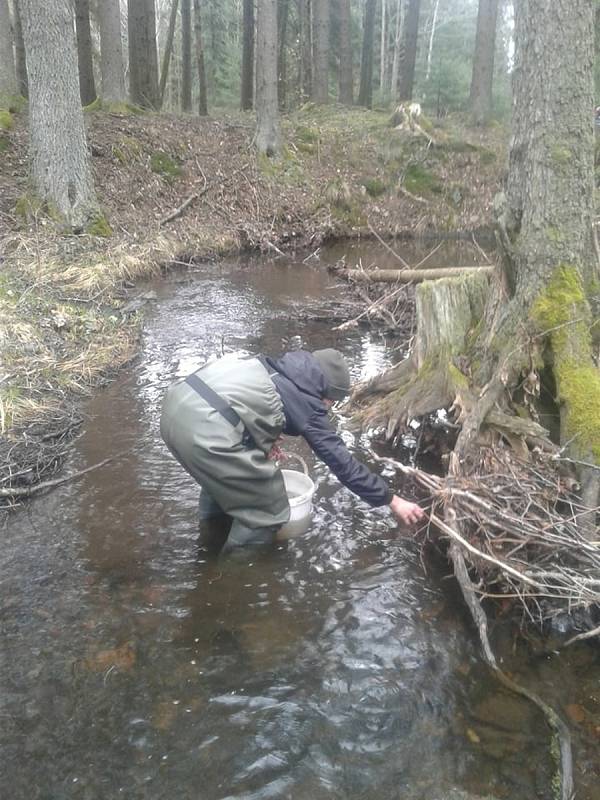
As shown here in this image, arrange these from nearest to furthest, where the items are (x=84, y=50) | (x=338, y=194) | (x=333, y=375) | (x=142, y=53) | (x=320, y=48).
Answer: (x=333, y=375)
(x=338, y=194)
(x=84, y=50)
(x=142, y=53)
(x=320, y=48)

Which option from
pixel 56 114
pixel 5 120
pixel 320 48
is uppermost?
pixel 320 48

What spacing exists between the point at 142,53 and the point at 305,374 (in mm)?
16339

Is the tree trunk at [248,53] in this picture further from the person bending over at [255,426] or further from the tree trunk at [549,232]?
the person bending over at [255,426]

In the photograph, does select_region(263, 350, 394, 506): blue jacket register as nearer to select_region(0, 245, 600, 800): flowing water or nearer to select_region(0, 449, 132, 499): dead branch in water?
select_region(0, 245, 600, 800): flowing water

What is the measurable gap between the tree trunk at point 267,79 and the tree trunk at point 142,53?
12.4ft

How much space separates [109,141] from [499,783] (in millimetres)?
13684

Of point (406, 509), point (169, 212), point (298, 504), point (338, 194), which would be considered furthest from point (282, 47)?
point (406, 509)

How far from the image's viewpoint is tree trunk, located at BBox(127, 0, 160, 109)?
16719 mm

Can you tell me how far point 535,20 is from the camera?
4.42 metres

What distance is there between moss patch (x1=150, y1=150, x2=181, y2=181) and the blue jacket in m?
11.4

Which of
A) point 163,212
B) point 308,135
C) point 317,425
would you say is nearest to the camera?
point 317,425

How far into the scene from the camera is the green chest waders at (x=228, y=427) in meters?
3.74

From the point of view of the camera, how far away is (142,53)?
17.1 meters

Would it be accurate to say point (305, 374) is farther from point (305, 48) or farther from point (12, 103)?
point (305, 48)
